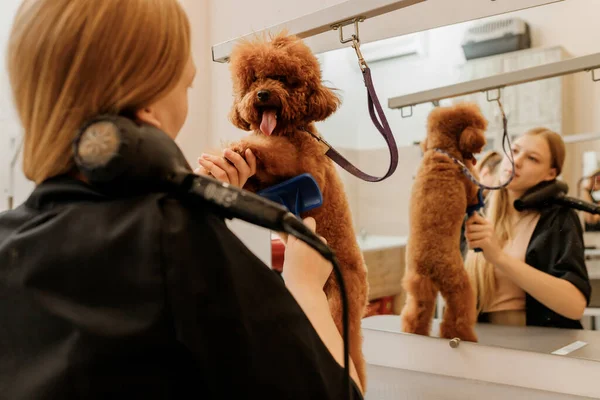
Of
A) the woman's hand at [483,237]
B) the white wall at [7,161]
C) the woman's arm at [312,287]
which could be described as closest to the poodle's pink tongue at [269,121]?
the woman's arm at [312,287]

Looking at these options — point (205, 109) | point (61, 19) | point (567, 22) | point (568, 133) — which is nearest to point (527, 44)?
point (567, 22)

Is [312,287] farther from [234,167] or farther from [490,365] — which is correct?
[490,365]

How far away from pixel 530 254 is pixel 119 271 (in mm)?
845

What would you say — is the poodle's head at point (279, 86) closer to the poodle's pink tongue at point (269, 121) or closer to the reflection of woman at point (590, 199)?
the poodle's pink tongue at point (269, 121)

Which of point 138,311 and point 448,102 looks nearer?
point 138,311

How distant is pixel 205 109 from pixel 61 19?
3.12 ft

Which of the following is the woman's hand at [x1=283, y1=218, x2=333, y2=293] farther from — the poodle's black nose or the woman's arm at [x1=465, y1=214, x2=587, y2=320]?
the woman's arm at [x1=465, y1=214, x2=587, y2=320]

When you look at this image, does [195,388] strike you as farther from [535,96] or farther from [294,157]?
[535,96]

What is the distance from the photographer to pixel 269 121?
65 cm

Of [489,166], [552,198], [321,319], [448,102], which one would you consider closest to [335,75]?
[448,102]

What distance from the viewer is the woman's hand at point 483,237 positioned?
0.98 metres

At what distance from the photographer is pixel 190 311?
0.38 m

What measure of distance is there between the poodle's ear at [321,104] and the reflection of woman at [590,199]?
61cm

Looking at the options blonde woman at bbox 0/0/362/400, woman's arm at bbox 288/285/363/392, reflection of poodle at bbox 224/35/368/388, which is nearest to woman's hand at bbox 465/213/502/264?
reflection of poodle at bbox 224/35/368/388
